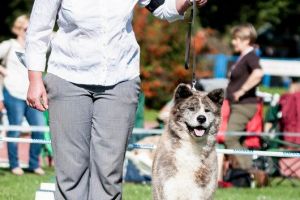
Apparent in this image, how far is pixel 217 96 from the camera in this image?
5926 mm

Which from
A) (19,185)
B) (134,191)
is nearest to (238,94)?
(134,191)

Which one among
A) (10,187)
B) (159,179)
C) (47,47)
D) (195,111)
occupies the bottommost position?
(10,187)

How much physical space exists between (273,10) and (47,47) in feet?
122

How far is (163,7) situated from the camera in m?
5.08

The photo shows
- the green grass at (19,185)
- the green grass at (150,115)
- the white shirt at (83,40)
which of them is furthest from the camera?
the green grass at (150,115)

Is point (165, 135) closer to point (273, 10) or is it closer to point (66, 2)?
point (66, 2)

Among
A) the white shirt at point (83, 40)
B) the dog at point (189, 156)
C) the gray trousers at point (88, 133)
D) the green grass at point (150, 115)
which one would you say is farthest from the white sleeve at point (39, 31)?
the green grass at point (150, 115)

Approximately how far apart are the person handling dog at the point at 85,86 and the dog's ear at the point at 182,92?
122 cm

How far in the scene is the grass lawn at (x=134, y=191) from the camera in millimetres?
8234

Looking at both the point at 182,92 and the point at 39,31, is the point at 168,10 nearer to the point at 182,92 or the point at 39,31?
the point at 39,31

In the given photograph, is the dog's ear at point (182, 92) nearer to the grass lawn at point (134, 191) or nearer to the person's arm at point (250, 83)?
the grass lawn at point (134, 191)

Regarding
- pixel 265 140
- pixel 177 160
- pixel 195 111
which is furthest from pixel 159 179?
pixel 265 140

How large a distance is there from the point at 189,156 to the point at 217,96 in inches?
19.8

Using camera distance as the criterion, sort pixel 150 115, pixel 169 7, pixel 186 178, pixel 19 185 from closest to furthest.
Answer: pixel 169 7, pixel 186 178, pixel 19 185, pixel 150 115
